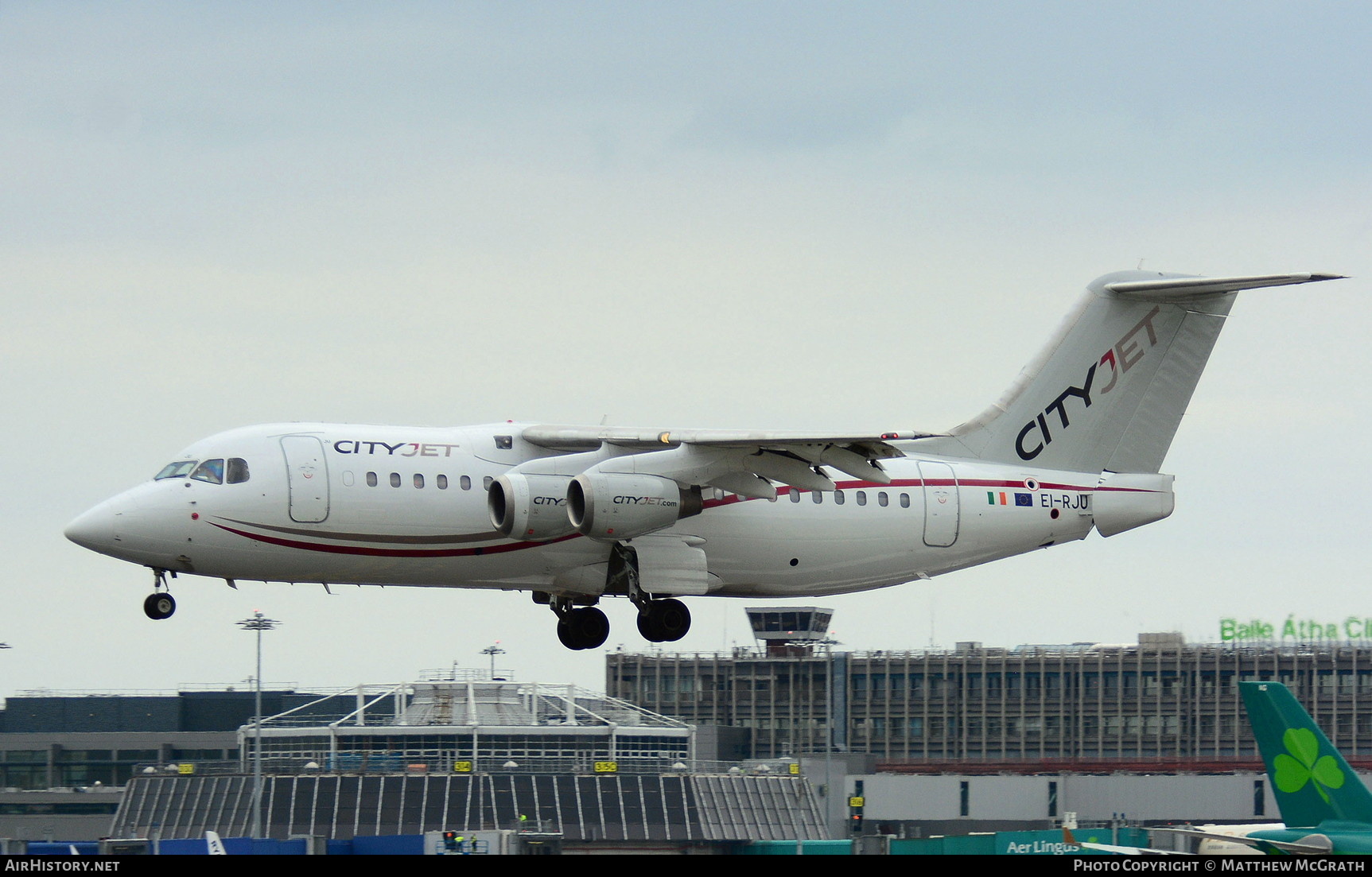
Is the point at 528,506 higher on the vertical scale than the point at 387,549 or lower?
higher

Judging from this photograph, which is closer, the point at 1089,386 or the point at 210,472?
the point at 210,472

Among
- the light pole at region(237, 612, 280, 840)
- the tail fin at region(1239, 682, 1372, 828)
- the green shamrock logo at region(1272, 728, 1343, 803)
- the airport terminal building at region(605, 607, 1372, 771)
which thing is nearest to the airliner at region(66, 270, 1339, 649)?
the tail fin at region(1239, 682, 1372, 828)

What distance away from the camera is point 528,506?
26.0 m

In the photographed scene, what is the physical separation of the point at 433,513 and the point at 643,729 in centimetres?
3996

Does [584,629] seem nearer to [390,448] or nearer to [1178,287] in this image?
[390,448]

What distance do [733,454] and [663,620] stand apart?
9.14ft

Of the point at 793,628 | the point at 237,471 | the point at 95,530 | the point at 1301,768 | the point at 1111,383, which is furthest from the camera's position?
the point at 793,628

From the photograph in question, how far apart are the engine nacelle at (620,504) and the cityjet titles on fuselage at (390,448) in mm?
2018

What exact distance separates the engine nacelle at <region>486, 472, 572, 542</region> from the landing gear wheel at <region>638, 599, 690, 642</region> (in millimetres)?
2191

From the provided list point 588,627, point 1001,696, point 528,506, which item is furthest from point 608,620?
point 1001,696

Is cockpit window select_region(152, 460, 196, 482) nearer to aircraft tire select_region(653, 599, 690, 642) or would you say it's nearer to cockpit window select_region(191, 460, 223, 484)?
cockpit window select_region(191, 460, 223, 484)

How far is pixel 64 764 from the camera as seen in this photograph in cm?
8112

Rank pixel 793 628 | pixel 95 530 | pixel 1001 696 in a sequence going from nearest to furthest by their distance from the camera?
pixel 95 530, pixel 1001 696, pixel 793 628

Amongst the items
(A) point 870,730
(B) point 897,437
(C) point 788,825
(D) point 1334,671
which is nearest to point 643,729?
(C) point 788,825
